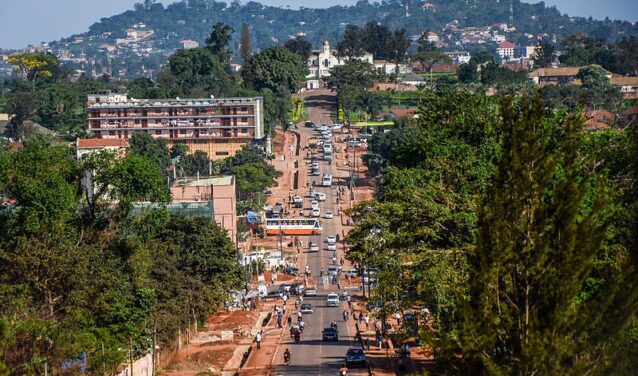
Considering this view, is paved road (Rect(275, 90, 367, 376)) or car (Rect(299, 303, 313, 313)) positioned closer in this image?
paved road (Rect(275, 90, 367, 376))

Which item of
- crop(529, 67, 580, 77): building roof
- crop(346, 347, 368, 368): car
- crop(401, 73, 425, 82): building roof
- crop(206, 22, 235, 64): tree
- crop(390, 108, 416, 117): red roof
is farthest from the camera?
crop(401, 73, 425, 82): building roof

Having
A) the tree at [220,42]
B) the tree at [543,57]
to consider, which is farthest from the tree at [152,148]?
the tree at [543,57]

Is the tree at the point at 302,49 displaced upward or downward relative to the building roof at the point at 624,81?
upward

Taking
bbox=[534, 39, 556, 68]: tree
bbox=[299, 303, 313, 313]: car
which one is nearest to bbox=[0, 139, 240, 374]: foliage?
bbox=[299, 303, 313, 313]: car

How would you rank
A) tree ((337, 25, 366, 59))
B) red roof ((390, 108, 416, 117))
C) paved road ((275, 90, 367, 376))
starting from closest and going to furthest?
paved road ((275, 90, 367, 376)) → red roof ((390, 108, 416, 117)) → tree ((337, 25, 366, 59))

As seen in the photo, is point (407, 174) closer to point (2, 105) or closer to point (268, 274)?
point (268, 274)

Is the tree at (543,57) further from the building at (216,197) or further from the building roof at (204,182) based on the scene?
the building at (216,197)

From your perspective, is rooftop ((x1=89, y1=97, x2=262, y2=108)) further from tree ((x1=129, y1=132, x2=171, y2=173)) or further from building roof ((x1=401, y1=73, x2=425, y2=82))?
building roof ((x1=401, y1=73, x2=425, y2=82))
